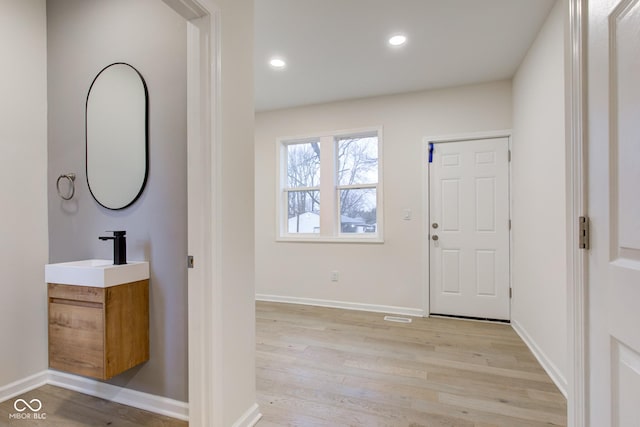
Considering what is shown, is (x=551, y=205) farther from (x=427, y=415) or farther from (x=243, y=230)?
(x=243, y=230)

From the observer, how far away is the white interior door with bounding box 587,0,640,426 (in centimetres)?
71

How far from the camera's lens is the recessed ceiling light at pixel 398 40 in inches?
96.3

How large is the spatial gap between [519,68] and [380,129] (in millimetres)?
1439

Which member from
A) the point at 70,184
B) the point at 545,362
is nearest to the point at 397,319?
the point at 545,362

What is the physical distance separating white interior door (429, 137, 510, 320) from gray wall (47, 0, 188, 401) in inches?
107

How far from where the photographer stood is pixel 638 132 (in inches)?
27.4

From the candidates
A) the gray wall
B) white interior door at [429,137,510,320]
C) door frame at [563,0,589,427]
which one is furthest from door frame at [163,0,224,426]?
white interior door at [429,137,510,320]

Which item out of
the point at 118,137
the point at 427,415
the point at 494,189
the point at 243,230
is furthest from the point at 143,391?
the point at 494,189

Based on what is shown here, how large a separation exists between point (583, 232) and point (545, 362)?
191 cm

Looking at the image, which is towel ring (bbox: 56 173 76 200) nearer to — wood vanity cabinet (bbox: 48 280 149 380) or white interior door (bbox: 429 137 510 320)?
wood vanity cabinet (bbox: 48 280 149 380)

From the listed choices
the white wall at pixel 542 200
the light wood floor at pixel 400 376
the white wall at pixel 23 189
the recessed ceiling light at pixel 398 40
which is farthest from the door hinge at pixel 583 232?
the white wall at pixel 23 189

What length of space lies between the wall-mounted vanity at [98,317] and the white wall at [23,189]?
48 centimetres

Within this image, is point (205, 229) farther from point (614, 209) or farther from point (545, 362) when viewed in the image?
point (545, 362)

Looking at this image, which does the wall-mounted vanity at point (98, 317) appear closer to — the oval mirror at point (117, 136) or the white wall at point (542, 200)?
the oval mirror at point (117, 136)
